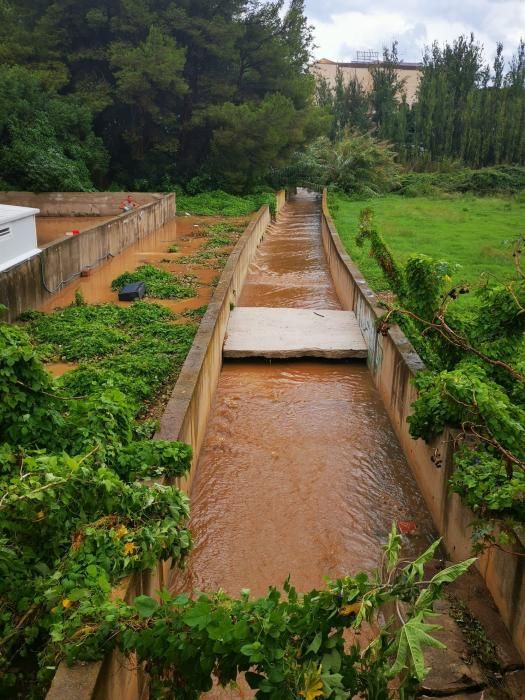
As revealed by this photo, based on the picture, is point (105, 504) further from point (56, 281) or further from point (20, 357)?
point (56, 281)

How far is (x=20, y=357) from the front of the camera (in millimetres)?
5133

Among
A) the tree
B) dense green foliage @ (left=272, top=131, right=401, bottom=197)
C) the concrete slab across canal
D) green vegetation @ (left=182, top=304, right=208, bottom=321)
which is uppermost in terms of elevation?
the tree

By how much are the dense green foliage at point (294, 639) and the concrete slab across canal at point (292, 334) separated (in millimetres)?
9198

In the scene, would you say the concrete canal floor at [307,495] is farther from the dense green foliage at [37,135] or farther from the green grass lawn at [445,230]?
the dense green foliage at [37,135]

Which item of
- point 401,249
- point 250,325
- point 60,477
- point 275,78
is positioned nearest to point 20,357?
point 60,477

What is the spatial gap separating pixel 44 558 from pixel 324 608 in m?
2.17

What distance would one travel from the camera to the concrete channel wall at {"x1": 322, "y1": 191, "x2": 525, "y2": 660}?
16.9ft

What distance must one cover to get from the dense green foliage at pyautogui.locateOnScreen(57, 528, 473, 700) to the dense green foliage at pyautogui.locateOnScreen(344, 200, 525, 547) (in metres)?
1.89

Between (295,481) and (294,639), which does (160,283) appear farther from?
(294,639)

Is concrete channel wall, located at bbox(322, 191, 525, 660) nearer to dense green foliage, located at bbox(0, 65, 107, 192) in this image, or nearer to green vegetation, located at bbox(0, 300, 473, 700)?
green vegetation, located at bbox(0, 300, 473, 700)

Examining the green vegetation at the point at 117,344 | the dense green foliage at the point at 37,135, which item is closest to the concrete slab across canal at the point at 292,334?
the green vegetation at the point at 117,344

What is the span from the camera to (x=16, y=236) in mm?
15078

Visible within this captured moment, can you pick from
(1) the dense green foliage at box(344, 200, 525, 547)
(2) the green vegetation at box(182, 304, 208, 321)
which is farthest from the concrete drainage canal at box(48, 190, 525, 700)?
(1) the dense green foliage at box(344, 200, 525, 547)

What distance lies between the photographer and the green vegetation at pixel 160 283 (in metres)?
16.3
